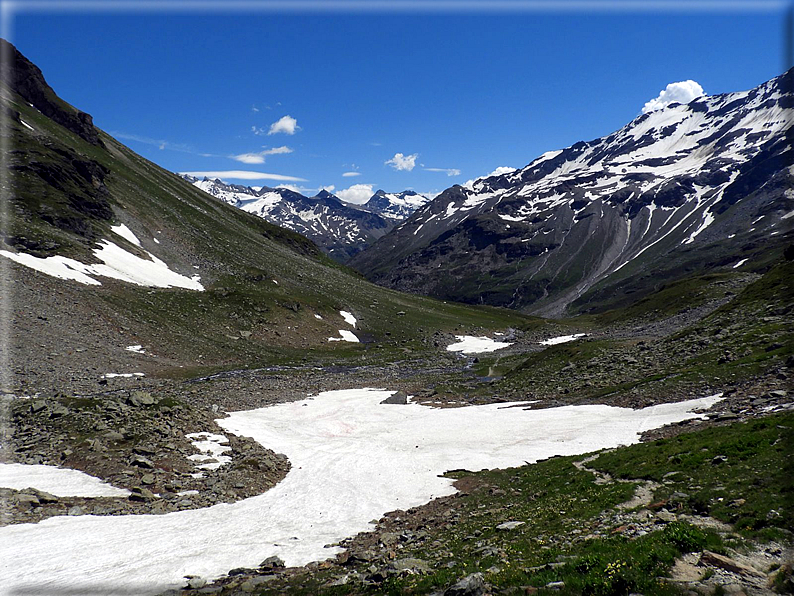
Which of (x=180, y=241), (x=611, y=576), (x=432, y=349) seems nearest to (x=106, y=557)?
(x=611, y=576)

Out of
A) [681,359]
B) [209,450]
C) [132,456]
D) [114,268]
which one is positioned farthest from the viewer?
[114,268]

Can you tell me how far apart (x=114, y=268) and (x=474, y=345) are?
85065 mm

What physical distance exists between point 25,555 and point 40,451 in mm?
13728

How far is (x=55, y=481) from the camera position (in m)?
25.5

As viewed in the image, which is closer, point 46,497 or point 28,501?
point 28,501

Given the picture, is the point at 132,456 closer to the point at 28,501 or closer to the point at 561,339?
the point at 28,501

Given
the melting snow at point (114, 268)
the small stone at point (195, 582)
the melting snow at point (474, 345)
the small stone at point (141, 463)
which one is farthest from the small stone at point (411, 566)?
the melting snow at point (474, 345)

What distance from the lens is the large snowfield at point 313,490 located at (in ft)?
56.8

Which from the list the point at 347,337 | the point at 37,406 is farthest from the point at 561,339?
the point at 37,406

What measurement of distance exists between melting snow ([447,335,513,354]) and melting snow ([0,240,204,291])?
63.1 m

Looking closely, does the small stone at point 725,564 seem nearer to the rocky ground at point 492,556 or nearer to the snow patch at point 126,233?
the rocky ground at point 492,556

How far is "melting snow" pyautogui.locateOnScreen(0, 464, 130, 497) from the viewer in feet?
79.9

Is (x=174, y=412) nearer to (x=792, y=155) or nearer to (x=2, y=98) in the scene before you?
(x=792, y=155)

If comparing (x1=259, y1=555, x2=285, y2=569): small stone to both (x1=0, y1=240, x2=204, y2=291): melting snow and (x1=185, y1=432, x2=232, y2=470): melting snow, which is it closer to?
(x1=185, y1=432, x2=232, y2=470): melting snow
